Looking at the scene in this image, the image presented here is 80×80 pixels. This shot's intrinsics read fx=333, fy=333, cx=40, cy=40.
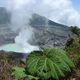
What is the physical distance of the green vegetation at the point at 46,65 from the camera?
545 cm

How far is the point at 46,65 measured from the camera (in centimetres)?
551

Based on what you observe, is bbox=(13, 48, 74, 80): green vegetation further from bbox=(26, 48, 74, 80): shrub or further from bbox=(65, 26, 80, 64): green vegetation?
bbox=(65, 26, 80, 64): green vegetation

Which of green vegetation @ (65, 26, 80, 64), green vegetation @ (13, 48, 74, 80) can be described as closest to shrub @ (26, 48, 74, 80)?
green vegetation @ (13, 48, 74, 80)

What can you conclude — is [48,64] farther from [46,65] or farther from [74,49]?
[74,49]

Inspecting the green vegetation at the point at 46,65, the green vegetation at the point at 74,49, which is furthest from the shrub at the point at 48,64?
the green vegetation at the point at 74,49

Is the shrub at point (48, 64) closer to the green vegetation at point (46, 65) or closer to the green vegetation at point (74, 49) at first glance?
the green vegetation at point (46, 65)

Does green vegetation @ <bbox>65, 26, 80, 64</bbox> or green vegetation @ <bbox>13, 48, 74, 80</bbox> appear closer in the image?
green vegetation @ <bbox>13, 48, 74, 80</bbox>

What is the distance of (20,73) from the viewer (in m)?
Answer: 5.64

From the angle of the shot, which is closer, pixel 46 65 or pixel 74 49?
pixel 46 65

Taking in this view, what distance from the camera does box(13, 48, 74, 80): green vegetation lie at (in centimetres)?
545

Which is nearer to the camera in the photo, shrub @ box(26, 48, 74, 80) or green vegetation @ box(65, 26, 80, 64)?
shrub @ box(26, 48, 74, 80)

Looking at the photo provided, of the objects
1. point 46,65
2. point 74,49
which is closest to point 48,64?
point 46,65

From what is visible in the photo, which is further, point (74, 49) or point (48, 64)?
point (74, 49)

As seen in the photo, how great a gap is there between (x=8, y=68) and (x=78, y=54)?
1.82m
